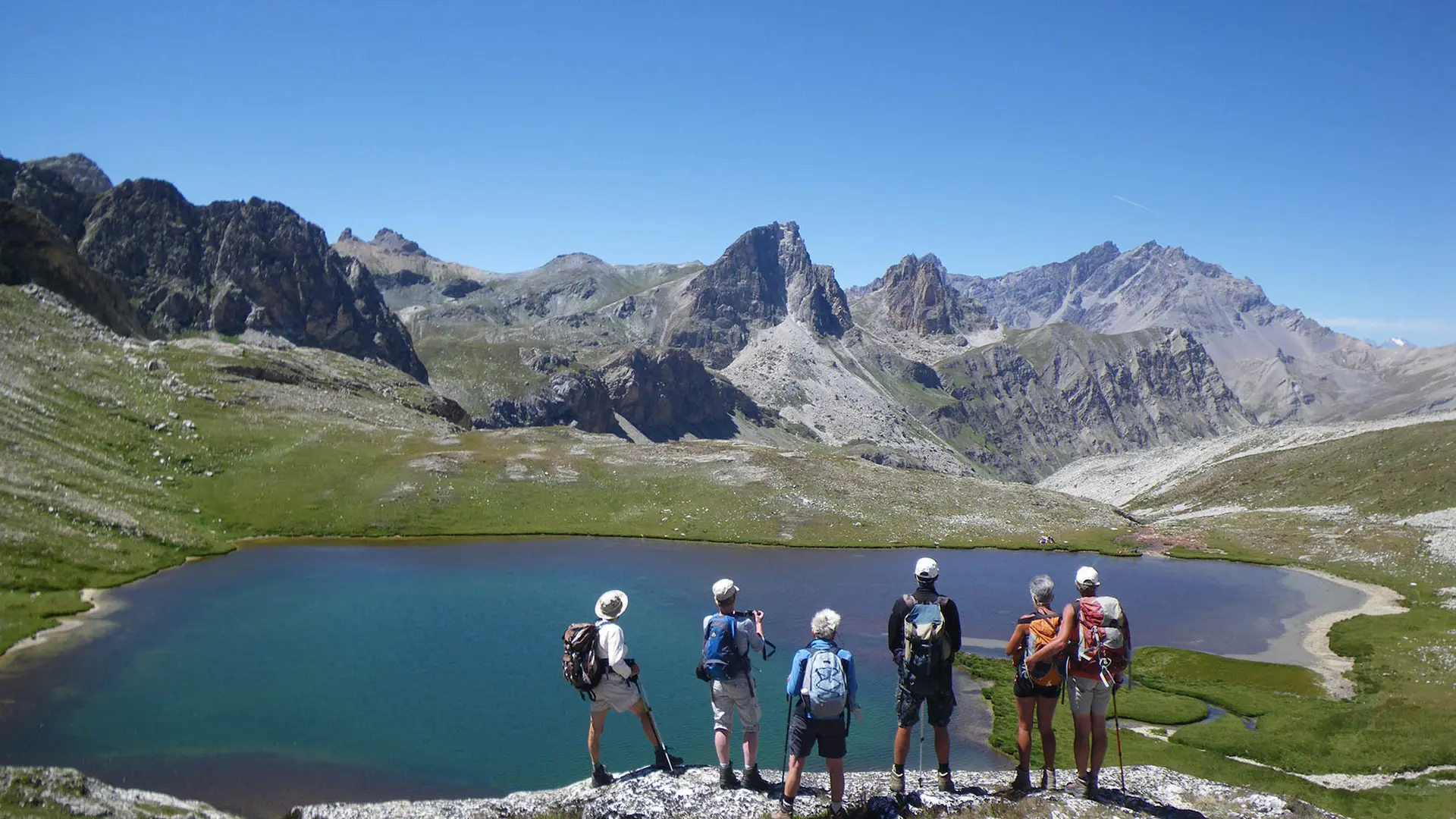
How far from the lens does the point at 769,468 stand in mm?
91688

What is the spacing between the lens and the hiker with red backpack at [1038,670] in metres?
17.2

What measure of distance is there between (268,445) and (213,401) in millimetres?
14226

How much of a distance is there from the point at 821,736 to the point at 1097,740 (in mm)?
6546

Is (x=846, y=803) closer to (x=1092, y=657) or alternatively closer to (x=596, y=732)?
(x=596, y=732)

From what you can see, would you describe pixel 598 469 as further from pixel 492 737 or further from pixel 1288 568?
pixel 1288 568

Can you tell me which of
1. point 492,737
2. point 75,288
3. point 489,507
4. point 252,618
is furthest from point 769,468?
point 75,288

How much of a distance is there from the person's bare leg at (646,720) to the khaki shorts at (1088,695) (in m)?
9.11

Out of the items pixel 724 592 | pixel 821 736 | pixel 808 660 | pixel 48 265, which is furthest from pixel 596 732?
pixel 48 265

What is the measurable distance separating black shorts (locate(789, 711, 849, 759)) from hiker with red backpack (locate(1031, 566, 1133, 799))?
4742 mm

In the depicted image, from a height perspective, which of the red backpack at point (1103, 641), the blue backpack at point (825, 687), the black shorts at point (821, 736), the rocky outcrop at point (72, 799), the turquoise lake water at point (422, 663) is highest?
the red backpack at point (1103, 641)

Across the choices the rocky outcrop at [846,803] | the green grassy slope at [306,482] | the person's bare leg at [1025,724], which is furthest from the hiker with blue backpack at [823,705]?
the green grassy slope at [306,482]

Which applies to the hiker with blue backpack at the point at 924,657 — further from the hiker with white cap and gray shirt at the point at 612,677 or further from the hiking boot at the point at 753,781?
the hiker with white cap and gray shirt at the point at 612,677

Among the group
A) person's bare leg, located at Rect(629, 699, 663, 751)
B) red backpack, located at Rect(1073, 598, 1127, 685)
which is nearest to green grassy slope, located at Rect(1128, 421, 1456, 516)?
red backpack, located at Rect(1073, 598, 1127, 685)

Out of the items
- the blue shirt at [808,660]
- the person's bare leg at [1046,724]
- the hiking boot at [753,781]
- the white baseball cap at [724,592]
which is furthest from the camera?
the person's bare leg at [1046,724]
